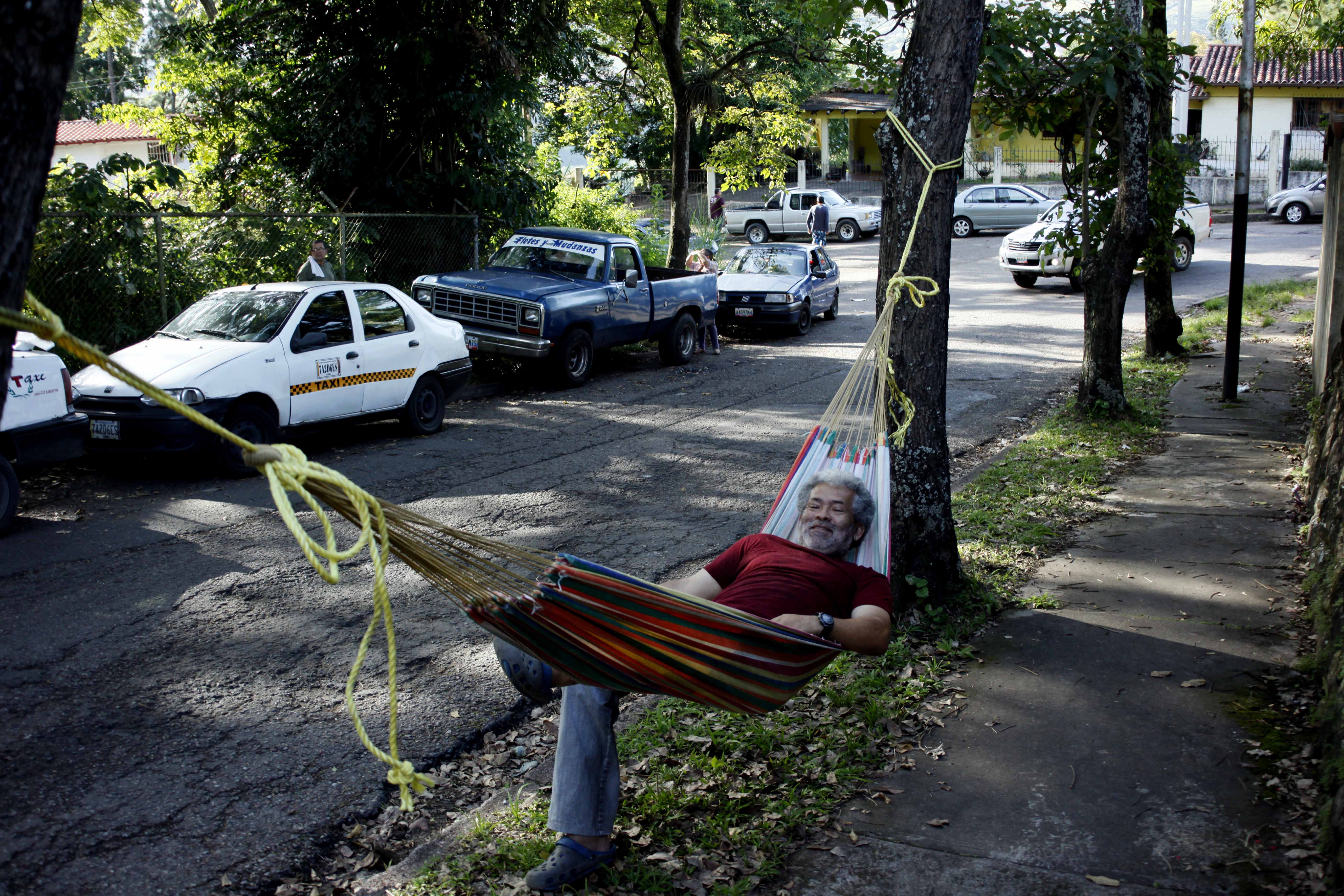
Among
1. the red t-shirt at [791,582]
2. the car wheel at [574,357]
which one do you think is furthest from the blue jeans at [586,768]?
the car wheel at [574,357]

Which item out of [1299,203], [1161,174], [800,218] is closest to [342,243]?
[1161,174]

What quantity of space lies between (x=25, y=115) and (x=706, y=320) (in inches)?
580

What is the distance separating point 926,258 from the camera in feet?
18.4

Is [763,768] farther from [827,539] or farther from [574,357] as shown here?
[574,357]

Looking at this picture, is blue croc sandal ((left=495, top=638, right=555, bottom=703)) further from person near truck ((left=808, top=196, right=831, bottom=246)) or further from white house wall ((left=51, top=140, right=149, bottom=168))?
white house wall ((left=51, top=140, right=149, bottom=168))

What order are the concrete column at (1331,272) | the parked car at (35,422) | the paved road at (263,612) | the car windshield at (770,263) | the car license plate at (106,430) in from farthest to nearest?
the car windshield at (770,263) < the car license plate at (106,430) < the concrete column at (1331,272) < the parked car at (35,422) < the paved road at (263,612)

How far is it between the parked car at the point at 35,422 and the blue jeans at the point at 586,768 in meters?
5.64

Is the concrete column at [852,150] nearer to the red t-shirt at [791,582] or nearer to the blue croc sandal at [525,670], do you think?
the red t-shirt at [791,582]

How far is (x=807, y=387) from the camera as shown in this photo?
542 inches

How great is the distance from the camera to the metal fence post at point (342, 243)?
14984mm

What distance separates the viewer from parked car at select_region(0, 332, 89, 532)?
760cm

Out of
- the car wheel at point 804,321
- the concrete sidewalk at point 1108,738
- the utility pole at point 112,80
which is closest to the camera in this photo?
the concrete sidewalk at point 1108,738

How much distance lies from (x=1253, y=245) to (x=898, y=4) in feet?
82.2

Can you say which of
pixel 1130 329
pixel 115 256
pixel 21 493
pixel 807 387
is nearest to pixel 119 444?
pixel 21 493
